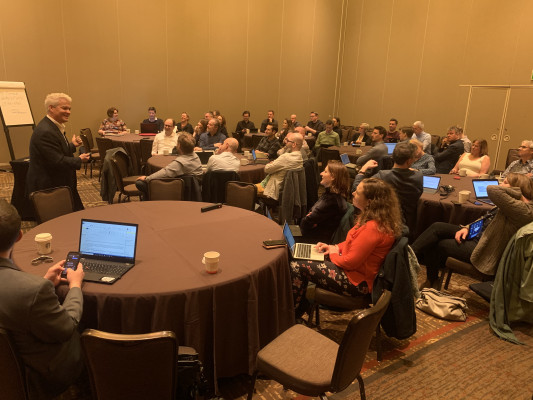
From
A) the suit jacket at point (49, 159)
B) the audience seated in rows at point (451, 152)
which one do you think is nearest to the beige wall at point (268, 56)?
the audience seated in rows at point (451, 152)

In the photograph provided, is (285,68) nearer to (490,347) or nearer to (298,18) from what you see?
(298,18)

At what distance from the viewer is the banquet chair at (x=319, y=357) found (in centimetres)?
183

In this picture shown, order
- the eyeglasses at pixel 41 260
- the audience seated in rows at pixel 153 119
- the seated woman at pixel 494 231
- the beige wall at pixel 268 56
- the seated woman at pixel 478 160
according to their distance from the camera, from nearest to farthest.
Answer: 1. the eyeglasses at pixel 41 260
2. the seated woman at pixel 494 231
3. the seated woman at pixel 478 160
4. the beige wall at pixel 268 56
5. the audience seated in rows at pixel 153 119

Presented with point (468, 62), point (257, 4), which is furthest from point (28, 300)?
point (257, 4)

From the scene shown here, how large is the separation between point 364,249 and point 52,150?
330 cm

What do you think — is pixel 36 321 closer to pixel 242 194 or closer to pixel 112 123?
pixel 242 194

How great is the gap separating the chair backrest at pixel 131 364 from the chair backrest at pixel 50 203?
7.58ft

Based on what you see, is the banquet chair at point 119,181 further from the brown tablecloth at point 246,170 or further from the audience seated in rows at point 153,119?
the audience seated in rows at point 153,119

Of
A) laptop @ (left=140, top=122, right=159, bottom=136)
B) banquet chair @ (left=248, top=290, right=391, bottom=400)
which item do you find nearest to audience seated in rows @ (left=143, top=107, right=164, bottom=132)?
laptop @ (left=140, top=122, right=159, bottom=136)

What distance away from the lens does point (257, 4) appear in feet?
40.3

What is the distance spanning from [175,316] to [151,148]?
5.80m

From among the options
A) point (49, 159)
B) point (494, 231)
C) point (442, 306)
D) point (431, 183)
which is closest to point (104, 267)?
point (49, 159)

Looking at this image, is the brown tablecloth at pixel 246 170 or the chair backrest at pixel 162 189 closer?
the chair backrest at pixel 162 189

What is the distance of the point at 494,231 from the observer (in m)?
3.48
